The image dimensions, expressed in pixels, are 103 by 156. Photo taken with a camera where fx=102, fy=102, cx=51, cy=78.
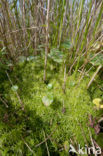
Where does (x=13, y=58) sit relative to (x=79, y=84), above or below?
above

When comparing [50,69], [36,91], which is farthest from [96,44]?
[36,91]

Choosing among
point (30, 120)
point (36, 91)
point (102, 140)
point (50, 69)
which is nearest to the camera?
point (102, 140)

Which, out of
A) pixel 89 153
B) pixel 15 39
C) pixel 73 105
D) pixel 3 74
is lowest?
pixel 89 153

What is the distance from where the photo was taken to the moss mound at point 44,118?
630mm

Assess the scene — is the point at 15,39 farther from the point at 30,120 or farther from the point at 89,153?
the point at 89,153

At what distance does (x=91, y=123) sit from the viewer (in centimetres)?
70

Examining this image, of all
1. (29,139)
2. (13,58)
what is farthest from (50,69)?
(29,139)

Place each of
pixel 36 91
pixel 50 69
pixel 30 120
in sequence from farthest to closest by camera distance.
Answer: pixel 50 69 → pixel 36 91 → pixel 30 120

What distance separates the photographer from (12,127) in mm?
669

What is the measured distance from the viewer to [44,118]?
2.40 feet

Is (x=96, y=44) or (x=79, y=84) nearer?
(x=96, y=44)

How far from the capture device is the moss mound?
0.63 metres

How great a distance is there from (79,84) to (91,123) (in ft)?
1.05

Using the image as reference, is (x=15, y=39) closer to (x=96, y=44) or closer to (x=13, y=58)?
(x=13, y=58)
